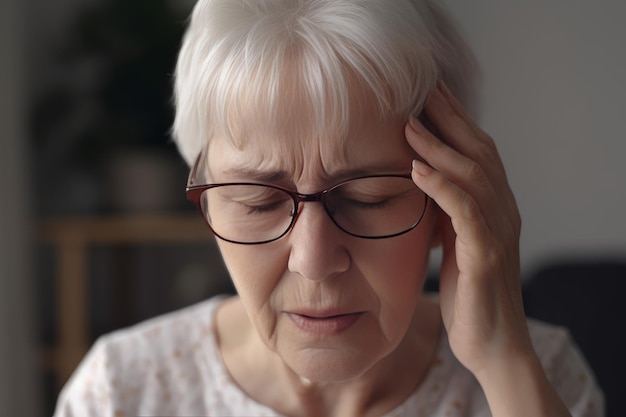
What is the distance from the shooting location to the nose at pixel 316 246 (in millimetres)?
984

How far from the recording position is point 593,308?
2277 millimetres

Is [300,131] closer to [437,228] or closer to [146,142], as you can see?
[437,228]

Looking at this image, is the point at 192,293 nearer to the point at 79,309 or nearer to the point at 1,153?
the point at 79,309

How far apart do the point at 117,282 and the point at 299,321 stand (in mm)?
2300

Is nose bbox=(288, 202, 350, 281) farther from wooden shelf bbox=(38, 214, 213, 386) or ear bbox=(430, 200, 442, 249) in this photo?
wooden shelf bbox=(38, 214, 213, 386)

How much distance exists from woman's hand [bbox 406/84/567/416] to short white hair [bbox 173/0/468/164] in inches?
2.5

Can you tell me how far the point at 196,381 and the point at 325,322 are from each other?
1.22ft

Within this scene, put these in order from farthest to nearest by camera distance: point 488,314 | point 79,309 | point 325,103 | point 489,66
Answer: point 489,66, point 79,309, point 488,314, point 325,103

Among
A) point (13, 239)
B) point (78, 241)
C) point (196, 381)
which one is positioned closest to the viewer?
point (196, 381)

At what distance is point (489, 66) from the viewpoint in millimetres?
3043

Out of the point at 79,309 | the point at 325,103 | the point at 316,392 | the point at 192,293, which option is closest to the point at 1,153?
the point at 79,309

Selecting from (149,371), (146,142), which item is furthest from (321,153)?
(146,142)

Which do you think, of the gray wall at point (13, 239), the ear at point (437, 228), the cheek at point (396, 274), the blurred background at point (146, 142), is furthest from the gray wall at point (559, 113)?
the cheek at point (396, 274)

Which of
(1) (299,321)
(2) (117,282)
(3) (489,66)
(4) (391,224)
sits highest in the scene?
(4) (391,224)
